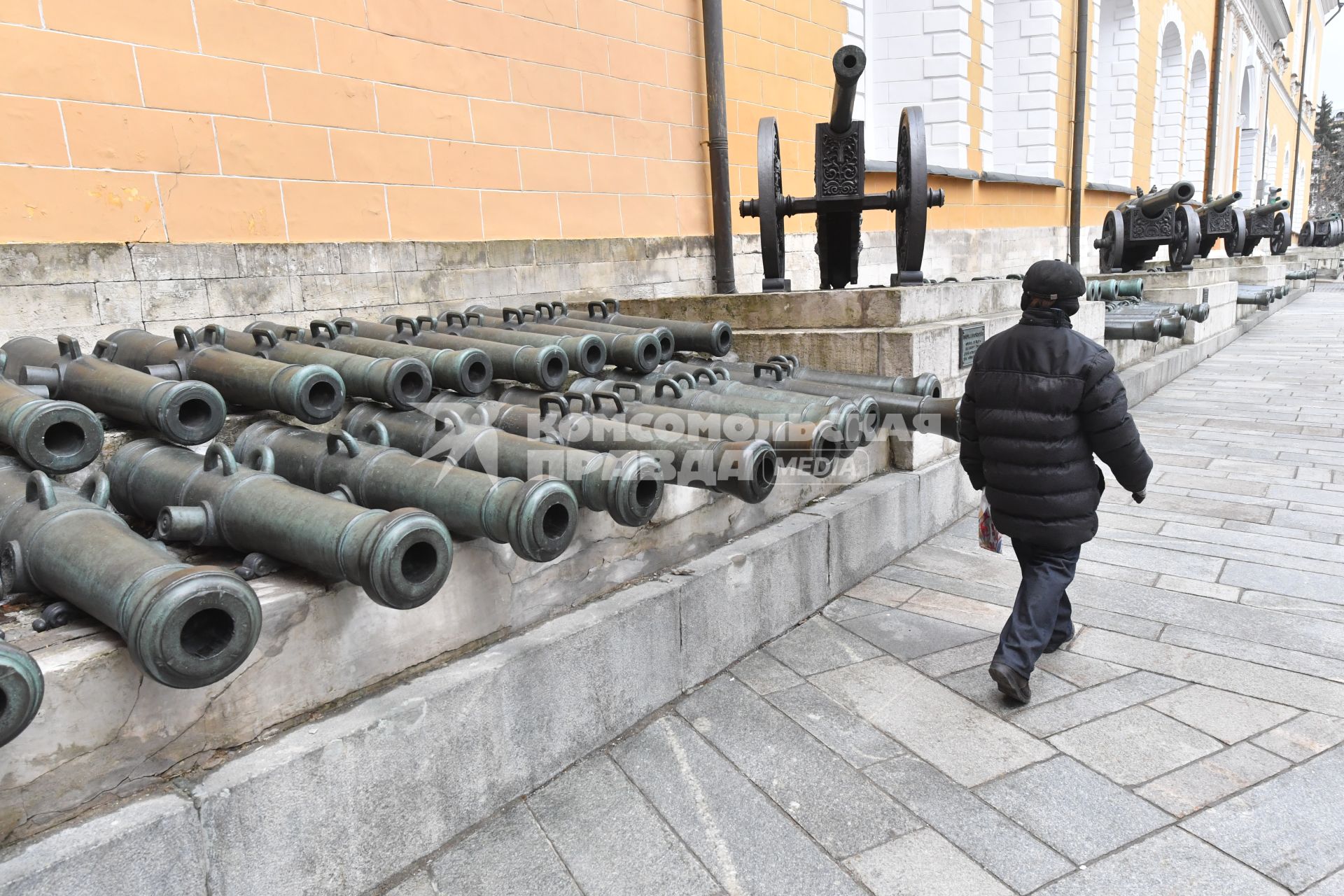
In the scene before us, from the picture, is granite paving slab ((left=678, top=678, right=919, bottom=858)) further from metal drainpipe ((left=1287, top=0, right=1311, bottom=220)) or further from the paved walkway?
metal drainpipe ((left=1287, top=0, right=1311, bottom=220))

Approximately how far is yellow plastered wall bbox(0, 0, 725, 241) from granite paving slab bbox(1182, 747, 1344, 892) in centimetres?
422

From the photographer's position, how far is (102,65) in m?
3.44

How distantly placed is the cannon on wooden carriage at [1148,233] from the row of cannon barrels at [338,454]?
9152 mm

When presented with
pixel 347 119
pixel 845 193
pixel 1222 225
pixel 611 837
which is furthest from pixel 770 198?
pixel 1222 225

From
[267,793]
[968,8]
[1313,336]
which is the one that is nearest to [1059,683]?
[267,793]

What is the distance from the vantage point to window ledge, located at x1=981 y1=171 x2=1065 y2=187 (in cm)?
1141

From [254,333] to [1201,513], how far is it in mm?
4748

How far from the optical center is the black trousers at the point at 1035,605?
2.73 m

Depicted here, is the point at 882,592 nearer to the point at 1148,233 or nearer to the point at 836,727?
the point at 836,727

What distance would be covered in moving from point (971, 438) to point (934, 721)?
38.0 inches

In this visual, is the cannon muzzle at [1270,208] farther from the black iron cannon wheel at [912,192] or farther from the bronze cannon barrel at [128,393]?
the bronze cannon barrel at [128,393]

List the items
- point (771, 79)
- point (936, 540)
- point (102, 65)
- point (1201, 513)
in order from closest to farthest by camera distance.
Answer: point (102, 65) < point (936, 540) < point (1201, 513) < point (771, 79)

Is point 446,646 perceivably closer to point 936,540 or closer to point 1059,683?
point 1059,683

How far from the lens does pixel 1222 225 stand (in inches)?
531
